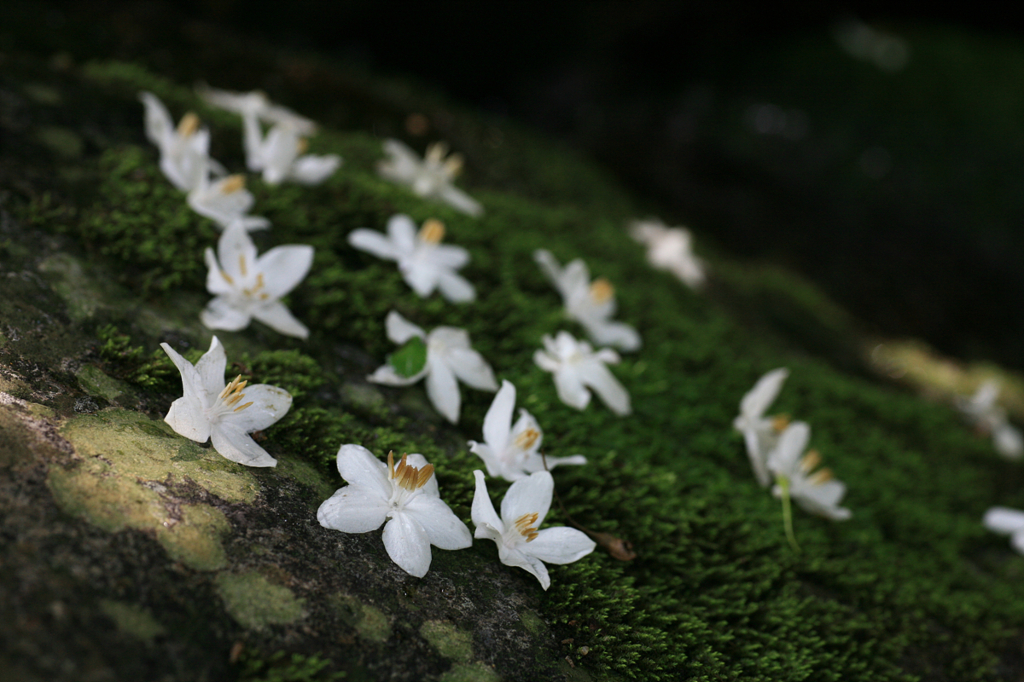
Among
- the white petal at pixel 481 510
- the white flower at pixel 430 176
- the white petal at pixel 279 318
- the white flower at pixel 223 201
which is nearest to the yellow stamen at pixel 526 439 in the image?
the white petal at pixel 481 510

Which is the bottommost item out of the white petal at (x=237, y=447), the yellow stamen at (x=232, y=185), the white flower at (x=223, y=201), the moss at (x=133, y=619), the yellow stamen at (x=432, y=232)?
the moss at (x=133, y=619)

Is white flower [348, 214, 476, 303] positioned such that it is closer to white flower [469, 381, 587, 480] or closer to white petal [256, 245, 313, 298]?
white petal [256, 245, 313, 298]

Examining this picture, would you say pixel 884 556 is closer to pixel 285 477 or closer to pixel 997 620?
pixel 997 620

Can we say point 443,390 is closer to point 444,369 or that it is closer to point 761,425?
point 444,369

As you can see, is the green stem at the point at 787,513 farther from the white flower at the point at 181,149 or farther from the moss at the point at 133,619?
the white flower at the point at 181,149

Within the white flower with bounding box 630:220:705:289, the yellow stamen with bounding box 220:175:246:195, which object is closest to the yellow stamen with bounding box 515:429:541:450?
the yellow stamen with bounding box 220:175:246:195

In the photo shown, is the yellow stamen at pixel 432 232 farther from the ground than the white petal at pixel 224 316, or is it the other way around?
the yellow stamen at pixel 432 232
